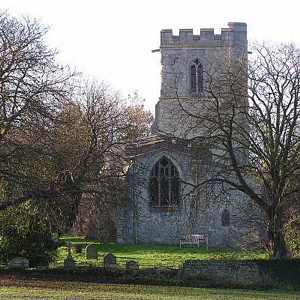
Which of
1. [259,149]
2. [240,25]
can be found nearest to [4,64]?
[259,149]

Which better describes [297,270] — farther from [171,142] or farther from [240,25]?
[240,25]

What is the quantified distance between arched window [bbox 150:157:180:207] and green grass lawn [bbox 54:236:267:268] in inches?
131

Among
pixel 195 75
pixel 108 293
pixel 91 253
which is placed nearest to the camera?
pixel 108 293

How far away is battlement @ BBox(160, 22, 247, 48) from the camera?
170ft

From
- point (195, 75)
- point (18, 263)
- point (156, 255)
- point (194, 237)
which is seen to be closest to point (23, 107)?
point (18, 263)

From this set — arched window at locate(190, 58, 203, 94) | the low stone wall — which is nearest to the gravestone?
the low stone wall

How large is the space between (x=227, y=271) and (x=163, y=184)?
1713 cm

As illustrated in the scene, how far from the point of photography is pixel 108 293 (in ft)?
60.8

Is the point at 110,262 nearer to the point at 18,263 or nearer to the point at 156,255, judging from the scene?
the point at 18,263

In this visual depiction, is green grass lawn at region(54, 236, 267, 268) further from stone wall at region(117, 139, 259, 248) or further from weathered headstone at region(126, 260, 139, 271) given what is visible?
stone wall at region(117, 139, 259, 248)

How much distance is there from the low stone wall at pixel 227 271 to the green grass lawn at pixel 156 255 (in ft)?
3.33

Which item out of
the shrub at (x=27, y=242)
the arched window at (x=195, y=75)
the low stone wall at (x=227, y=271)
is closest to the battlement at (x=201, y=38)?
the arched window at (x=195, y=75)

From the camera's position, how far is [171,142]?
41.6 meters

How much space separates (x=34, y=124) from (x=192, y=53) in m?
30.9
